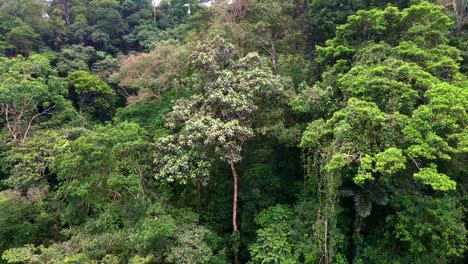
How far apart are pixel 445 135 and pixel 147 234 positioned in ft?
25.4

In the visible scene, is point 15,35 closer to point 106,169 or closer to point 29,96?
point 29,96

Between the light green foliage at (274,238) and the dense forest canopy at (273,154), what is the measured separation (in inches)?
1.9

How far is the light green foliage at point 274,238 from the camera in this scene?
8.91 metres

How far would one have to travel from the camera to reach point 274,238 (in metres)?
9.20

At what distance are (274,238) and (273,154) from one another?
3.17 m

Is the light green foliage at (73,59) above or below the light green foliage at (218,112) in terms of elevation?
above

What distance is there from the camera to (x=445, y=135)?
7527 mm

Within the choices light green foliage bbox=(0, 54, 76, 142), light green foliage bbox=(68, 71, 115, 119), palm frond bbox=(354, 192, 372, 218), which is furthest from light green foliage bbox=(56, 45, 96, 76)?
palm frond bbox=(354, 192, 372, 218)

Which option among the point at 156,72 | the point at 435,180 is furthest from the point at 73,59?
the point at 435,180

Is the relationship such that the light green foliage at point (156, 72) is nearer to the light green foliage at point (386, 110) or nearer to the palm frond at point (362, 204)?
the light green foliage at point (386, 110)

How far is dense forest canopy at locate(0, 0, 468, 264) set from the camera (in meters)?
7.80

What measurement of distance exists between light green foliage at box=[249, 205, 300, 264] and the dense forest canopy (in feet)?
0.16

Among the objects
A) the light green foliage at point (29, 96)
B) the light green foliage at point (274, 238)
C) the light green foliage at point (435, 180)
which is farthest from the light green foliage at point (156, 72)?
the light green foliage at point (435, 180)

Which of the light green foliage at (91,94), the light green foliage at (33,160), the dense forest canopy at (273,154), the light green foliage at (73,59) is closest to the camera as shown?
the dense forest canopy at (273,154)
